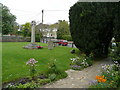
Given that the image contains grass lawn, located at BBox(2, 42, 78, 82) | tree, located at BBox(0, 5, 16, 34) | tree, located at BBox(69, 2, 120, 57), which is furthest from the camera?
tree, located at BBox(0, 5, 16, 34)

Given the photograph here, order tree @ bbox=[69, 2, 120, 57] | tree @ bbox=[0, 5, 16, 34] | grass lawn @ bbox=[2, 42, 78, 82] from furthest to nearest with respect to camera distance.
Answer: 1. tree @ bbox=[0, 5, 16, 34]
2. tree @ bbox=[69, 2, 120, 57]
3. grass lawn @ bbox=[2, 42, 78, 82]

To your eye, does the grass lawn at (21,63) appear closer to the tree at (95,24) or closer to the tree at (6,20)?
the tree at (95,24)

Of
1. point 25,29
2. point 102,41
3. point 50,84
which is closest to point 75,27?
point 102,41

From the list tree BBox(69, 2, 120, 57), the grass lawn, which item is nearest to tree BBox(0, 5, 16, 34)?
the grass lawn

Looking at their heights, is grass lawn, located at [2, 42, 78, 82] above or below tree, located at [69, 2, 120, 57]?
below

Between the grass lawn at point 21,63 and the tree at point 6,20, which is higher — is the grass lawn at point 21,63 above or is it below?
below

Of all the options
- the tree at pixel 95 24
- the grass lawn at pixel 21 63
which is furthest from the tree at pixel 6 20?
the tree at pixel 95 24

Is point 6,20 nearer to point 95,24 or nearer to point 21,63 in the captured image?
point 21,63

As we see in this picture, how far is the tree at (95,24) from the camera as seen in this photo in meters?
6.86

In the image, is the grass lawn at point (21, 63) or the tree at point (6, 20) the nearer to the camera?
the grass lawn at point (21, 63)

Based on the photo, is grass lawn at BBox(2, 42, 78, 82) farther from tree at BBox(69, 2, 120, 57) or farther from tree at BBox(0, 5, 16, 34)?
tree at BBox(0, 5, 16, 34)

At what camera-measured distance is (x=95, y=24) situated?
693cm

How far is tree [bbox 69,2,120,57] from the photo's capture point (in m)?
6.86

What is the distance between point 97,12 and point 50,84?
19.4 feet
